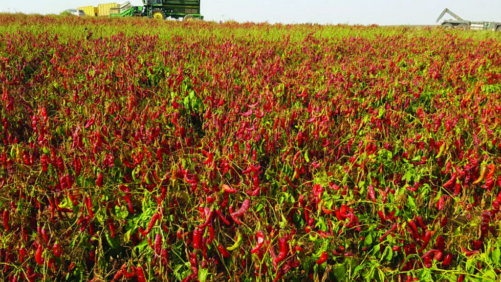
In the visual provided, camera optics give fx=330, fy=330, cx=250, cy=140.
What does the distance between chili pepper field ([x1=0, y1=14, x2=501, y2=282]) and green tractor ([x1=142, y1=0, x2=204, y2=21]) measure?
897 inches

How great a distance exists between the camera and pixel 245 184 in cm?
185

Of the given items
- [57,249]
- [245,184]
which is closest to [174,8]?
[245,184]

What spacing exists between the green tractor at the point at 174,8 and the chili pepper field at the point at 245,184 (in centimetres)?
2277

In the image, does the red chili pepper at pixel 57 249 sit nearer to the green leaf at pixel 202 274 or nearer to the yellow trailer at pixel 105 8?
the green leaf at pixel 202 274

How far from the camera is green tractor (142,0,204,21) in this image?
2522 centimetres

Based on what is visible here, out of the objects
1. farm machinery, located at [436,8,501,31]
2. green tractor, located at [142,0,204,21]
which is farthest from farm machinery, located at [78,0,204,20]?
farm machinery, located at [436,8,501,31]

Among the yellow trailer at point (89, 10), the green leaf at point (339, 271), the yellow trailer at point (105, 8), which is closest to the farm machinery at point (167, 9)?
the yellow trailer at point (105, 8)

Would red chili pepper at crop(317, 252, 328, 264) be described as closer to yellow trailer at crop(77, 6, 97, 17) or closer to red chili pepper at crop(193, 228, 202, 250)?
red chili pepper at crop(193, 228, 202, 250)

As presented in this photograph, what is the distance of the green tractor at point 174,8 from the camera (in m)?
25.2

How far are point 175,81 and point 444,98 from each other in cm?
312

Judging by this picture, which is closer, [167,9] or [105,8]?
[167,9]

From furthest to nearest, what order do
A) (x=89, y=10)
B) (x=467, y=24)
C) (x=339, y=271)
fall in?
(x=89, y=10) → (x=467, y=24) → (x=339, y=271)

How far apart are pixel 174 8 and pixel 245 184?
88.6 feet

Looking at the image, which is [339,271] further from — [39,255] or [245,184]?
[39,255]
